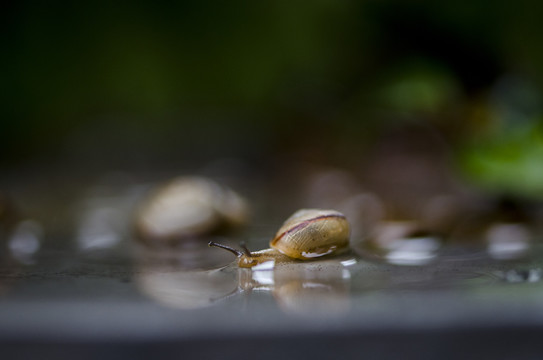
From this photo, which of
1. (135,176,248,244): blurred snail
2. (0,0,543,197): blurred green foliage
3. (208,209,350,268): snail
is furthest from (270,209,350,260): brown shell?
(0,0,543,197): blurred green foliage

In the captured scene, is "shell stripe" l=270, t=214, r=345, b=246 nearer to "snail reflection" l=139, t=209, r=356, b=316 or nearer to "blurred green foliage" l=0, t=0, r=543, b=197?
"snail reflection" l=139, t=209, r=356, b=316

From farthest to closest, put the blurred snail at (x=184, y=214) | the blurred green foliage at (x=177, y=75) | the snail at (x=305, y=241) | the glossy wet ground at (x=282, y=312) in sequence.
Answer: the blurred green foliage at (x=177, y=75) < the blurred snail at (x=184, y=214) < the snail at (x=305, y=241) < the glossy wet ground at (x=282, y=312)

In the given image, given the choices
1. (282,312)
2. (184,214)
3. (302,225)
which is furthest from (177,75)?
(282,312)

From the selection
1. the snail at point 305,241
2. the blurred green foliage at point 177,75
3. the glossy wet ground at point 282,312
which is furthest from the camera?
the blurred green foliage at point 177,75

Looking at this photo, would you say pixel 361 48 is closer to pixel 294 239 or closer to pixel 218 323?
pixel 294 239

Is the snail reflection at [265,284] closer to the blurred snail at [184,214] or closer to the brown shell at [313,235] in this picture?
the brown shell at [313,235]

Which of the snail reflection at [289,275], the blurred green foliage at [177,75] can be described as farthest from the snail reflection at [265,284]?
the blurred green foliage at [177,75]

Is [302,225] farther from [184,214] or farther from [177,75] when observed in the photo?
[177,75]
